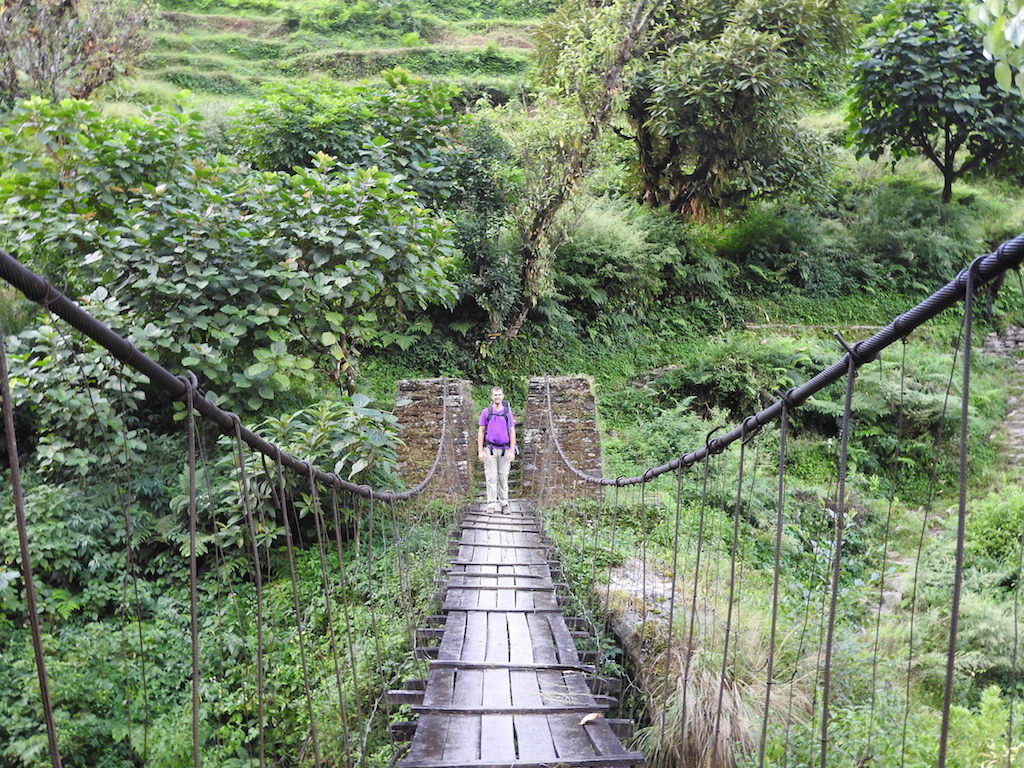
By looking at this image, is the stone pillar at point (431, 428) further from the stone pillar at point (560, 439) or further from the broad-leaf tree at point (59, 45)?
the broad-leaf tree at point (59, 45)

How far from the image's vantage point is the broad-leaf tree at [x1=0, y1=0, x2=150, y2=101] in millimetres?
8641

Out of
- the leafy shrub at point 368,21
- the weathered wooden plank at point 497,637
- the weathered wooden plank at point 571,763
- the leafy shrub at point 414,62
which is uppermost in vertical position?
the leafy shrub at point 368,21

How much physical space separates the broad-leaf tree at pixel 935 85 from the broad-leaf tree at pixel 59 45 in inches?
430

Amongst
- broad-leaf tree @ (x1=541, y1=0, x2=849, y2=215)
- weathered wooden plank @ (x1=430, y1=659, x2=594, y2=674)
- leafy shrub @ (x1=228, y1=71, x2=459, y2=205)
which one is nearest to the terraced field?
broad-leaf tree @ (x1=541, y1=0, x2=849, y2=215)

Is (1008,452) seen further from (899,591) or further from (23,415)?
(23,415)

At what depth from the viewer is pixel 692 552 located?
5023mm

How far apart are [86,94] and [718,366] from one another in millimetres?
9369

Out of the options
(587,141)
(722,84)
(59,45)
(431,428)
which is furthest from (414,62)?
(431,428)

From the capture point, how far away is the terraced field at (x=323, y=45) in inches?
669

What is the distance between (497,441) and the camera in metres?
5.93

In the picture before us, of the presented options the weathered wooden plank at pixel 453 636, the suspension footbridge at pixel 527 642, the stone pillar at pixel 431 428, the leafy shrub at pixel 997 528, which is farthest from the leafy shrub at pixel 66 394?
the leafy shrub at pixel 997 528

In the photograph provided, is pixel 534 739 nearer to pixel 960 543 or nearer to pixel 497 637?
pixel 497 637

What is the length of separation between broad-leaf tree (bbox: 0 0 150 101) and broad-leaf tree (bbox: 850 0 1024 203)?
10.9 meters

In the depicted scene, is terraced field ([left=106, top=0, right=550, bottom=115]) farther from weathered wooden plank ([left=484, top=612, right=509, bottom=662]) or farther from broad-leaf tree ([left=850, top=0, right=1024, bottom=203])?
weathered wooden plank ([left=484, top=612, right=509, bottom=662])
